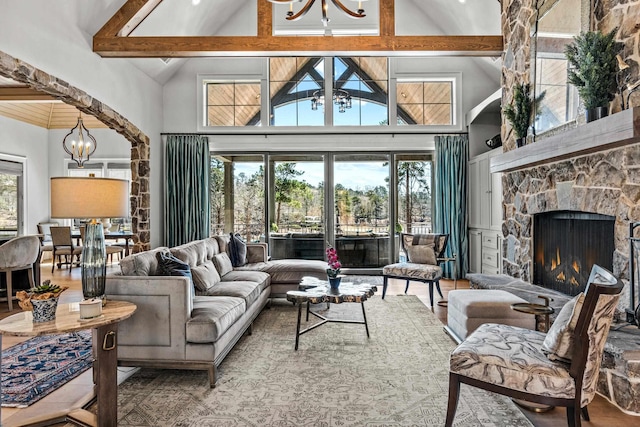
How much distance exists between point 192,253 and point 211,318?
1277 millimetres

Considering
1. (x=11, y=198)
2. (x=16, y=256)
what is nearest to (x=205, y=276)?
(x=16, y=256)

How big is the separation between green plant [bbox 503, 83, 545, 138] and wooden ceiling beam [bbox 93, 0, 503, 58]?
41.0 inches

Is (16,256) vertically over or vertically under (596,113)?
under

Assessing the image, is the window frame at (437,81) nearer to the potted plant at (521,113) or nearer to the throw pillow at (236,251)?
the potted plant at (521,113)

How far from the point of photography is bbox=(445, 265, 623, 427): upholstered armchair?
184 centimetres

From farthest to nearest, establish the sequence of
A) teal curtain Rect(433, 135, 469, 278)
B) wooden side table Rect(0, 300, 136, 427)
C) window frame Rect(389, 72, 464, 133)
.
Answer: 1. window frame Rect(389, 72, 464, 133)
2. teal curtain Rect(433, 135, 469, 278)
3. wooden side table Rect(0, 300, 136, 427)

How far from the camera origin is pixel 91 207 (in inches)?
A: 91.3

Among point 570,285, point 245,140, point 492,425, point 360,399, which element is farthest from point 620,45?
point 245,140

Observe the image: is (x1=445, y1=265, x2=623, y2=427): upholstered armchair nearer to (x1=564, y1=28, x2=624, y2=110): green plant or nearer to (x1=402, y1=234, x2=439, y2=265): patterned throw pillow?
(x1=564, y1=28, x2=624, y2=110): green plant

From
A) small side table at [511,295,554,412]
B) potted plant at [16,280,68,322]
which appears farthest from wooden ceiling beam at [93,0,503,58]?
potted plant at [16,280,68,322]

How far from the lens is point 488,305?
10.9ft

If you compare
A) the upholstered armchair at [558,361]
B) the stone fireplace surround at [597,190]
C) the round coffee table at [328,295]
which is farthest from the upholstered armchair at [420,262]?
the upholstered armchair at [558,361]

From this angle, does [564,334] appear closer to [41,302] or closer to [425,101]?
[41,302]

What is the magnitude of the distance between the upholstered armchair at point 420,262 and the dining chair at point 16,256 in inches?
169
